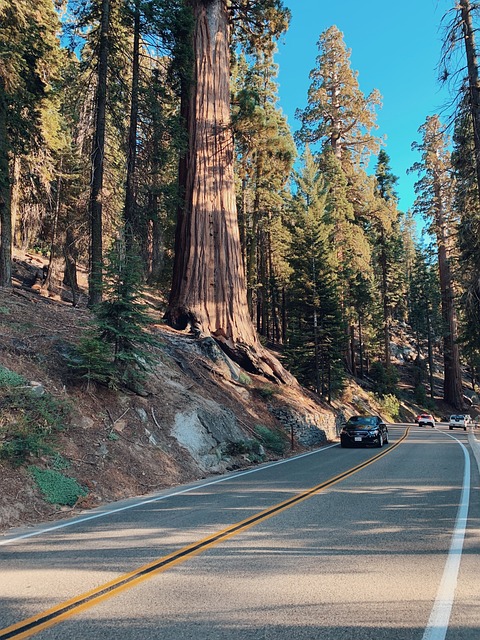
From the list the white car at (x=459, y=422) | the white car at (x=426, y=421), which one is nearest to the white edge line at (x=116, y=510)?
the white car at (x=459, y=422)

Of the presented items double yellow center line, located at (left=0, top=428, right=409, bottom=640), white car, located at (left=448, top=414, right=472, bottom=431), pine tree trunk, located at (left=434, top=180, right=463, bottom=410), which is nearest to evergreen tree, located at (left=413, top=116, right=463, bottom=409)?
pine tree trunk, located at (left=434, top=180, right=463, bottom=410)

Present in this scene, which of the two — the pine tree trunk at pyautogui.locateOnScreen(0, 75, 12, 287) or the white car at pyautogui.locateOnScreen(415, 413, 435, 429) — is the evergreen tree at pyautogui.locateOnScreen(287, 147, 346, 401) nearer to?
the white car at pyautogui.locateOnScreen(415, 413, 435, 429)

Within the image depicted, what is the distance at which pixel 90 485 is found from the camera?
9422mm

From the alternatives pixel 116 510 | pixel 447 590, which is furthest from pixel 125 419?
pixel 447 590

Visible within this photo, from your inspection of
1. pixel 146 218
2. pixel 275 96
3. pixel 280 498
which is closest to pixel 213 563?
pixel 280 498

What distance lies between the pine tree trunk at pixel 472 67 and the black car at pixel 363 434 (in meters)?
11.7

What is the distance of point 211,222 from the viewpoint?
871 inches

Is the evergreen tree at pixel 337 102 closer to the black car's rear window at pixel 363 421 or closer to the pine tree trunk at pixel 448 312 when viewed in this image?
the pine tree trunk at pixel 448 312

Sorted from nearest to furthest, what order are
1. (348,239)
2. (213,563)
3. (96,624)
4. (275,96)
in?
1. (96,624)
2. (213,563)
3. (275,96)
4. (348,239)

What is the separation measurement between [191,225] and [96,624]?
1917 centimetres

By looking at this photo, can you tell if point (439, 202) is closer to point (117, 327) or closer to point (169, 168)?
point (169, 168)

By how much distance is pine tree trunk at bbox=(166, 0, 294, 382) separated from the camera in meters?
21.5

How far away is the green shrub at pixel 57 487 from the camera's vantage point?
8.50 m

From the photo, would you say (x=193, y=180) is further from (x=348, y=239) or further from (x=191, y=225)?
(x=348, y=239)
